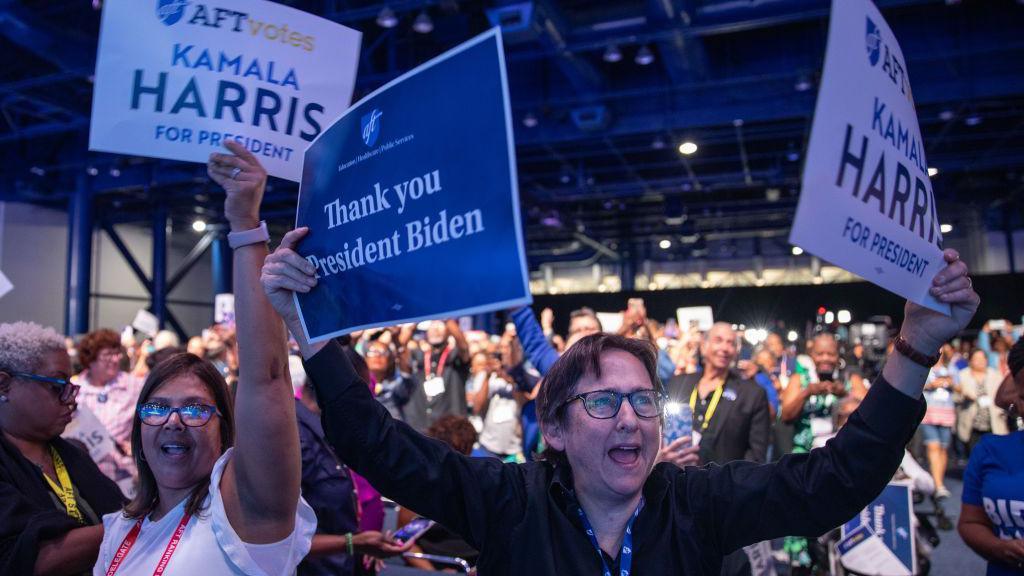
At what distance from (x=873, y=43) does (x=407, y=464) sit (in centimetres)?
124

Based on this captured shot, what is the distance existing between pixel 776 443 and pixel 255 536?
188 inches

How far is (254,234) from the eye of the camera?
1533 mm

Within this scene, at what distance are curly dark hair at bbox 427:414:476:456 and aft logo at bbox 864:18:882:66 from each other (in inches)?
111

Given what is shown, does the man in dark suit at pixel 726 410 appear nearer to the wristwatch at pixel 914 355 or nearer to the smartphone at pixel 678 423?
the smartphone at pixel 678 423

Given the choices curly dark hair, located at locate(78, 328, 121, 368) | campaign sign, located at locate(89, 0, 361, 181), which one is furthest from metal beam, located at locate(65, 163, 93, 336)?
campaign sign, located at locate(89, 0, 361, 181)

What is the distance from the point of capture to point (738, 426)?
412cm

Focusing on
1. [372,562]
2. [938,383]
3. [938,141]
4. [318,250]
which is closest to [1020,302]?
[938,141]

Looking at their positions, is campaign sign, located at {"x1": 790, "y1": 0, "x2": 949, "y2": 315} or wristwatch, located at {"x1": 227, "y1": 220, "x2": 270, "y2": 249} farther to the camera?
wristwatch, located at {"x1": 227, "y1": 220, "x2": 270, "y2": 249}

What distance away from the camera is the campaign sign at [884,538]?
4.00m

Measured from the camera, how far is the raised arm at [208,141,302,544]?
142 cm

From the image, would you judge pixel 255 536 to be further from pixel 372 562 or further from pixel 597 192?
pixel 597 192

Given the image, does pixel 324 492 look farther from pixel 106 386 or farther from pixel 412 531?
pixel 106 386

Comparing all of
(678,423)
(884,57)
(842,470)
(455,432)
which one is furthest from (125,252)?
(842,470)

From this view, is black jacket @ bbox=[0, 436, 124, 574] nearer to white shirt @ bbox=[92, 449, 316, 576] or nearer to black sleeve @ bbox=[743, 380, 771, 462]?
white shirt @ bbox=[92, 449, 316, 576]
